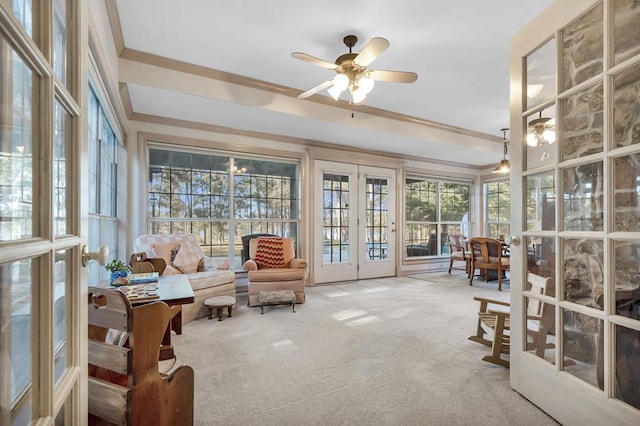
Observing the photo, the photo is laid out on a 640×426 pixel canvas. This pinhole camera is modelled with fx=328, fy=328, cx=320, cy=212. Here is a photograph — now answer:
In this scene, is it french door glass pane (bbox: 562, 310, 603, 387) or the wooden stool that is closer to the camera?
french door glass pane (bbox: 562, 310, 603, 387)

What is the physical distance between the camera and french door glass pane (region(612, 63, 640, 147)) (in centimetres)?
139

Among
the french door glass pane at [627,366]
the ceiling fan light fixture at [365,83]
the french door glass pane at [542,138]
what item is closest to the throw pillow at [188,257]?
the ceiling fan light fixture at [365,83]

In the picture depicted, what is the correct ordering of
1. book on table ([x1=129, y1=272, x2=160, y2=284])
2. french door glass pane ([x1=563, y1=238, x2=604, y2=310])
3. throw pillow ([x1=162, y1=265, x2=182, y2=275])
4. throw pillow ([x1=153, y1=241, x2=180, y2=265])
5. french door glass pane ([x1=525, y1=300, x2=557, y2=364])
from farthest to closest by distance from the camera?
1. throw pillow ([x1=153, y1=241, x2=180, y2=265])
2. throw pillow ([x1=162, y1=265, x2=182, y2=275])
3. book on table ([x1=129, y1=272, x2=160, y2=284])
4. french door glass pane ([x1=525, y1=300, x2=557, y2=364])
5. french door glass pane ([x1=563, y1=238, x2=604, y2=310])

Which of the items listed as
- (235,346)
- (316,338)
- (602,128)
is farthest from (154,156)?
(602,128)

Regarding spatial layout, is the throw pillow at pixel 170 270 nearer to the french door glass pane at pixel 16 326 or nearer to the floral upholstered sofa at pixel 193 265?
the floral upholstered sofa at pixel 193 265

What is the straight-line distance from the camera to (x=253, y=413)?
6.02 feet

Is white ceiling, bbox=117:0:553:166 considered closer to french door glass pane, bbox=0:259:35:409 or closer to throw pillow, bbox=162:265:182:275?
throw pillow, bbox=162:265:182:275

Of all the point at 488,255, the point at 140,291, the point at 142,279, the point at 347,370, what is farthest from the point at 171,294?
the point at 488,255

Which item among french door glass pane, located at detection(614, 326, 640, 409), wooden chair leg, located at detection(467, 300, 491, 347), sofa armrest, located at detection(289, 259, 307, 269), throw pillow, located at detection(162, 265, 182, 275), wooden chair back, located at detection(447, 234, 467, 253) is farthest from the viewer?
wooden chair back, located at detection(447, 234, 467, 253)

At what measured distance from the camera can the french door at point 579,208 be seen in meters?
1.41

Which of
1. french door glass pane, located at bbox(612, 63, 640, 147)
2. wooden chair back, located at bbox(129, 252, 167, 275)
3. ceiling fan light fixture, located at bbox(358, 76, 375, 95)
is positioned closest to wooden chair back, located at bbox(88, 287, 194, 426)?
wooden chair back, located at bbox(129, 252, 167, 275)

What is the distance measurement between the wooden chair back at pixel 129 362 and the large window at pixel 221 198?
3604mm

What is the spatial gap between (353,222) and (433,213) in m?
2.35

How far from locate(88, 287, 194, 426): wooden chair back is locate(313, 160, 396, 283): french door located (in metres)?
4.38
